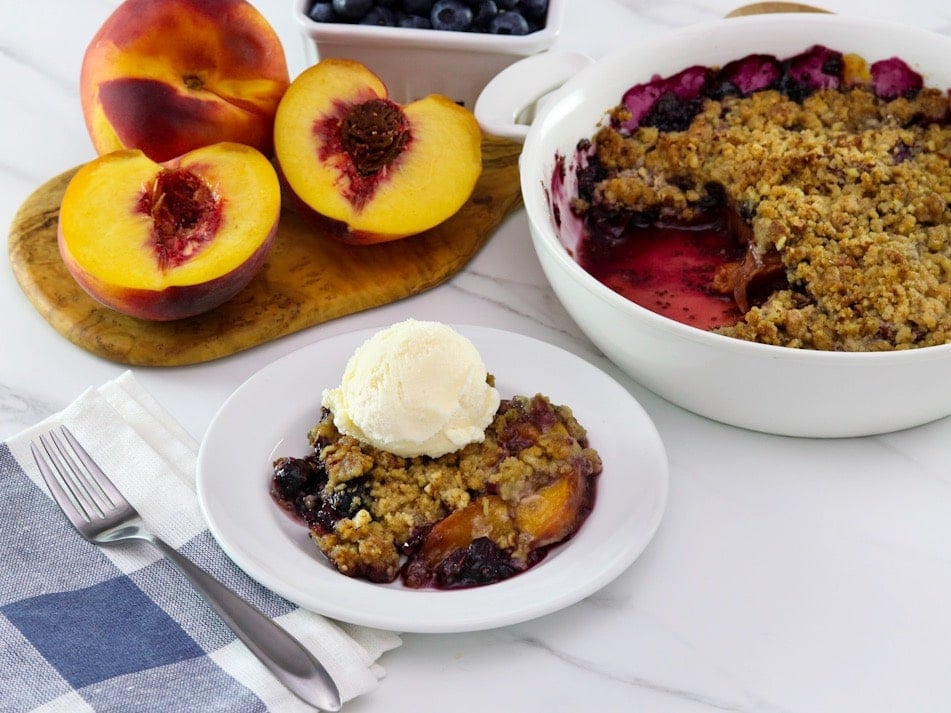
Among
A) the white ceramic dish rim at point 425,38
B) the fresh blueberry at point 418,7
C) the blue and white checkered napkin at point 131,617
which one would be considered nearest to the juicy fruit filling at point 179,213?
the blue and white checkered napkin at point 131,617

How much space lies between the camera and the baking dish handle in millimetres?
1558

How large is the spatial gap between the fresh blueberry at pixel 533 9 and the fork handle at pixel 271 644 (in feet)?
3.52

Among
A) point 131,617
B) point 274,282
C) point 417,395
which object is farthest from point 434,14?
point 131,617

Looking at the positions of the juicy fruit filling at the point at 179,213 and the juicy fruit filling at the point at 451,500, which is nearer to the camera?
the juicy fruit filling at the point at 451,500

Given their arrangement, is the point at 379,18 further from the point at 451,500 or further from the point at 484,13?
the point at 451,500

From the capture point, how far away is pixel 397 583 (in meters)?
1.08

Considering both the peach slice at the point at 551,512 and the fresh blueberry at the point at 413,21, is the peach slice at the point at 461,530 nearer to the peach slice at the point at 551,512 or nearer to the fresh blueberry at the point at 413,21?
the peach slice at the point at 551,512

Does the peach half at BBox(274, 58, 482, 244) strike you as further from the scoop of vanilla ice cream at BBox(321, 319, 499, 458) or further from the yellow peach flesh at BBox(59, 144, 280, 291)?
the scoop of vanilla ice cream at BBox(321, 319, 499, 458)

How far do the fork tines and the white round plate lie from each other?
0.38 feet

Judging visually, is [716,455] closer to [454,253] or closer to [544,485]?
[544,485]

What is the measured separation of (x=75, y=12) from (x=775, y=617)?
1.81 meters

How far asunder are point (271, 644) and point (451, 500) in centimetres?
23

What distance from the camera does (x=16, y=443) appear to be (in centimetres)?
122

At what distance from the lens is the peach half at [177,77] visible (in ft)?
5.01
